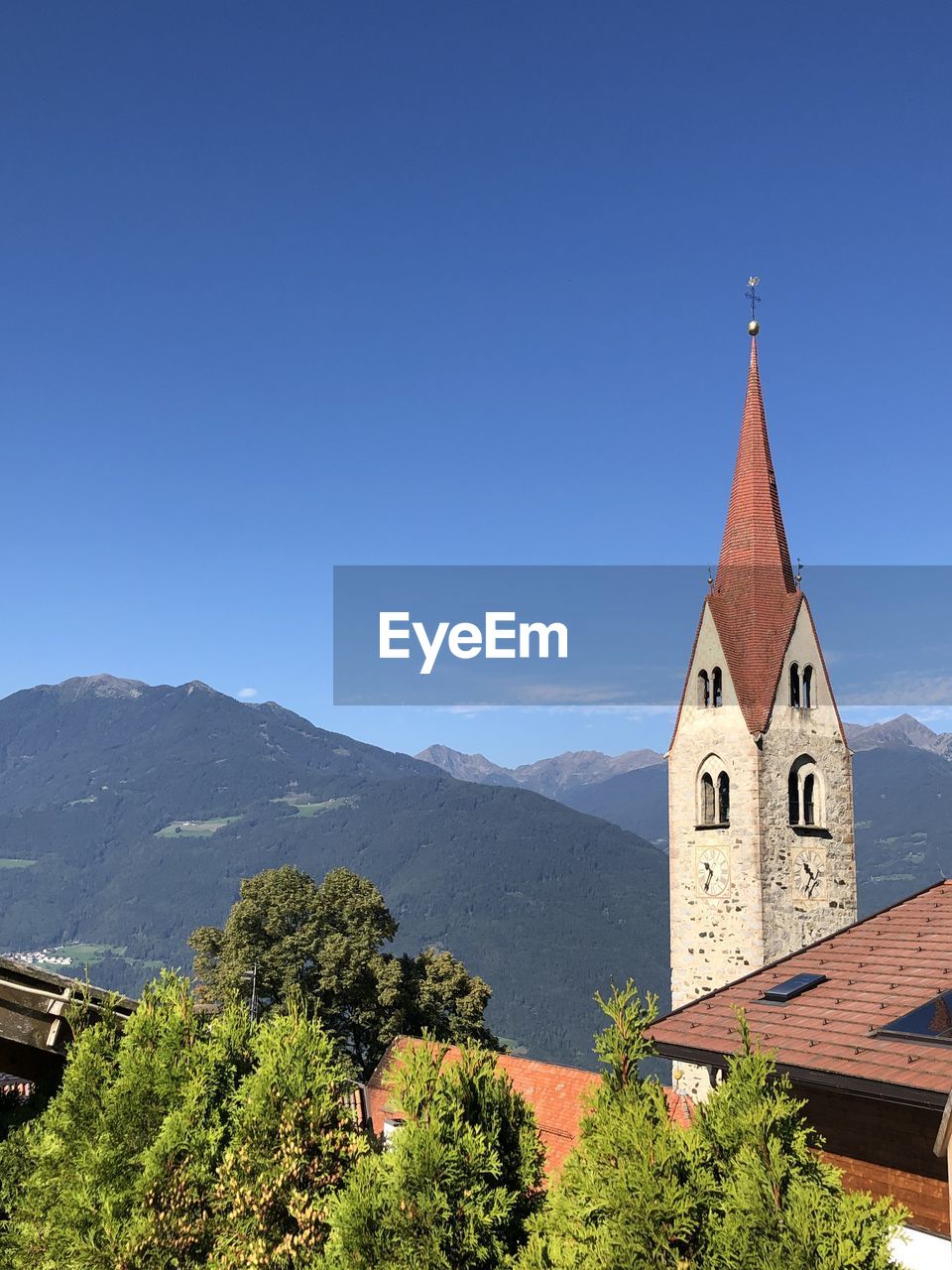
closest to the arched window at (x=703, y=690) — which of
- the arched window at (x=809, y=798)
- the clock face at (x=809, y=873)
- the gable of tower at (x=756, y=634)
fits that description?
the gable of tower at (x=756, y=634)

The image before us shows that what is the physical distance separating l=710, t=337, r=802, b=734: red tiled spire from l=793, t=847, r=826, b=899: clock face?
3910 millimetres

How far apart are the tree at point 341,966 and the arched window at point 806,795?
51.9 feet

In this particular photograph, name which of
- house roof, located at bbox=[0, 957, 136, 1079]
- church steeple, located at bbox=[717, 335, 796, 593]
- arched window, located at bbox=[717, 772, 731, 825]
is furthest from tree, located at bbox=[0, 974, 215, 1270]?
church steeple, located at bbox=[717, 335, 796, 593]

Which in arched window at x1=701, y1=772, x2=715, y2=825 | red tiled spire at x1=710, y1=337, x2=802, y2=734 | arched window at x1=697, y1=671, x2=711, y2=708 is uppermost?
red tiled spire at x1=710, y1=337, x2=802, y2=734

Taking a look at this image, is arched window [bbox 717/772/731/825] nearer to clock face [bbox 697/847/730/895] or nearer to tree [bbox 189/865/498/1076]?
clock face [bbox 697/847/730/895]

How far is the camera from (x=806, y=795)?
34406 mm

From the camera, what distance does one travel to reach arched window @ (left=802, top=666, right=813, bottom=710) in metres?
35.0

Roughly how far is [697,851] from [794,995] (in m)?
21.5

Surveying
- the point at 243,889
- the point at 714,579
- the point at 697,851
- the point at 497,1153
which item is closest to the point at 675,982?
the point at 697,851

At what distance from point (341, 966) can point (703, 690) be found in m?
17.9

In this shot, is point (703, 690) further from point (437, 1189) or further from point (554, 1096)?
point (437, 1189)

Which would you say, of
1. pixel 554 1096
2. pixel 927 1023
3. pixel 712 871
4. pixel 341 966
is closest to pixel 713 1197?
pixel 927 1023

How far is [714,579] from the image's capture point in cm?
3662

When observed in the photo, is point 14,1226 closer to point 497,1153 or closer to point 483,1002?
point 497,1153
